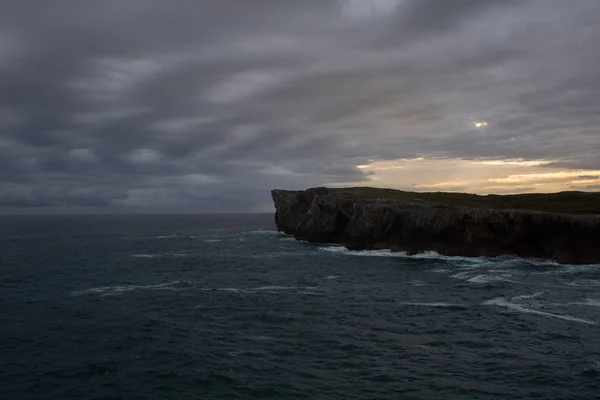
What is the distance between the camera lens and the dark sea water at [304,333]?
95.2ft

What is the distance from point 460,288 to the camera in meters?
57.4

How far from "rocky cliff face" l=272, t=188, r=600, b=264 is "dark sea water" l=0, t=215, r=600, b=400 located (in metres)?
7.41

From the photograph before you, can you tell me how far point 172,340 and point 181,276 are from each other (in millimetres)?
31753

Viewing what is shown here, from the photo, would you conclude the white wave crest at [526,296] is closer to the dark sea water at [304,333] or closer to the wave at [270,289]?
the dark sea water at [304,333]

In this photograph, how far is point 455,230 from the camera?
291ft

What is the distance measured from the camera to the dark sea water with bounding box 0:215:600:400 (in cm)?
2902

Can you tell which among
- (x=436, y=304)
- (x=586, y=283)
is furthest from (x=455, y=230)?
(x=436, y=304)

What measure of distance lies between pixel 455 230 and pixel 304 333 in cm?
5759

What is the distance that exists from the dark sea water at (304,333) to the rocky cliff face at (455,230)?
7.41 meters

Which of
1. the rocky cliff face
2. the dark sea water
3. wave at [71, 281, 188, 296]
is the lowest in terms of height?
the dark sea water

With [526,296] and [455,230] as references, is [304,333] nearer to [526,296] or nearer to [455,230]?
[526,296]

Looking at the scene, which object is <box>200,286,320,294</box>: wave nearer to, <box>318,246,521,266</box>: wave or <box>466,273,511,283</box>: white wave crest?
<box>466,273,511,283</box>: white wave crest

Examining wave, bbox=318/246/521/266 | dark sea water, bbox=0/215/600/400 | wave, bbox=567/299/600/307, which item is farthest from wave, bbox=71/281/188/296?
wave, bbox=567/299/600/307

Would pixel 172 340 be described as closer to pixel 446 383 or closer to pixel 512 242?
pixel 446 383
